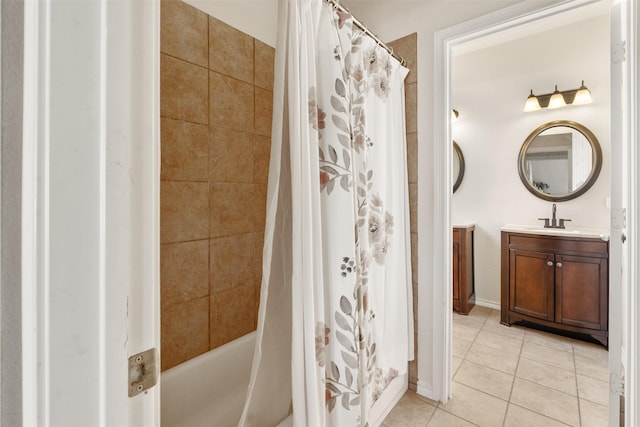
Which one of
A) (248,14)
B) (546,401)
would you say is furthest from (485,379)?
(248,14)

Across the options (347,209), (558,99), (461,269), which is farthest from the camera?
(461,269)

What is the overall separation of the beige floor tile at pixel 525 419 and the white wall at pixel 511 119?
1.79 meters

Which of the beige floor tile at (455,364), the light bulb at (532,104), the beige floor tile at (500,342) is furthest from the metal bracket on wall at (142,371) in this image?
the light bulb at (532,104)

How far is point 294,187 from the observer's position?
3.21 ft

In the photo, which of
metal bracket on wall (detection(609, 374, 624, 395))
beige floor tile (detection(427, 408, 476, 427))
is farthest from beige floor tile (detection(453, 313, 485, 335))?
metal bracket on wall (detection(609, 374, 624, 395))

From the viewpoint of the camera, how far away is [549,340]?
256cm

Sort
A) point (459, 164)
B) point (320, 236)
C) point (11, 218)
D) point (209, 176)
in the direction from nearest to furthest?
point (11, 218)
point (320, 236)
point (209, 176)
point (459, 164)

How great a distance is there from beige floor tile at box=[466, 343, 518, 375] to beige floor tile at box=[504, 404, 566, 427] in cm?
43

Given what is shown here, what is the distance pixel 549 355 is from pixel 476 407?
1096 mm

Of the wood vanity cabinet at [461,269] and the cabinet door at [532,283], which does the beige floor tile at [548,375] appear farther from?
the wood vanity cabinet at [461,269]

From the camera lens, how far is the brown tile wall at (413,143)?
185 cm

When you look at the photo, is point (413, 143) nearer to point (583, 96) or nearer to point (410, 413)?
point (410, 413)

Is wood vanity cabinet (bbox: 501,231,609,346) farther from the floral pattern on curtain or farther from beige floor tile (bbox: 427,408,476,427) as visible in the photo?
the floral pattern on curtain

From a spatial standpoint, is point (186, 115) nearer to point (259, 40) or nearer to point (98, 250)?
point (259, 40)
